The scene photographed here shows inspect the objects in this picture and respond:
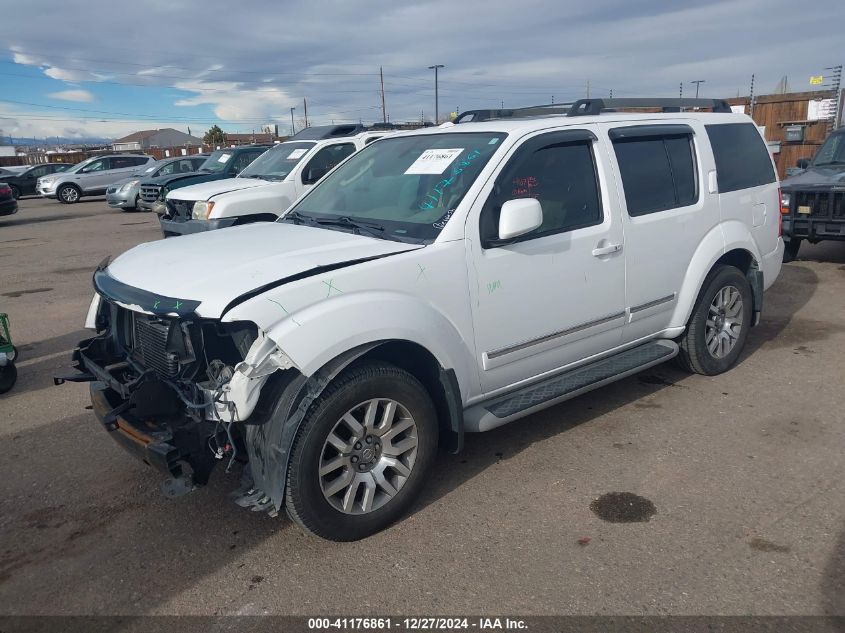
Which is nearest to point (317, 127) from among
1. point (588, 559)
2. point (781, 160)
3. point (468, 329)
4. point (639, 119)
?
point (639, 119)

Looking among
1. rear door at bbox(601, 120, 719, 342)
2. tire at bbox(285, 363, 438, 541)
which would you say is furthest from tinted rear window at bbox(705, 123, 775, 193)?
tire at bbox(285, 363, 438, 541)

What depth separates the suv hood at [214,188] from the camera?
961 cm

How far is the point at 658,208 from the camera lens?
4.50m

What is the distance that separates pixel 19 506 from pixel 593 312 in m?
3.46

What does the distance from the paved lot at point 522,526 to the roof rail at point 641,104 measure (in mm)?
2053

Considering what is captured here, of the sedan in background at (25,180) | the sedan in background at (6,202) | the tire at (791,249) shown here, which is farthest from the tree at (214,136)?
the tire at (791,249)

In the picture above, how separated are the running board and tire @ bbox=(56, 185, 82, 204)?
84.5 feet

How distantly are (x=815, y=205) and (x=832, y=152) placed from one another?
163 centimetres

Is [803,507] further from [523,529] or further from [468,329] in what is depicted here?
[468,329]

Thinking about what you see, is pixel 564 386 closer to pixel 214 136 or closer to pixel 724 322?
pixel 724 322

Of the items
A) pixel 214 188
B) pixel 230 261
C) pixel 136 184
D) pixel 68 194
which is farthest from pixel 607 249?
pixel 68 194

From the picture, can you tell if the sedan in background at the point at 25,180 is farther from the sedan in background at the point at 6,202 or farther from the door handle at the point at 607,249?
the door handle at the point at 607,249

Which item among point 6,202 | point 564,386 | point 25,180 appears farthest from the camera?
point 25,180

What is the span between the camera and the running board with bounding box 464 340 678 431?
3.64 m
